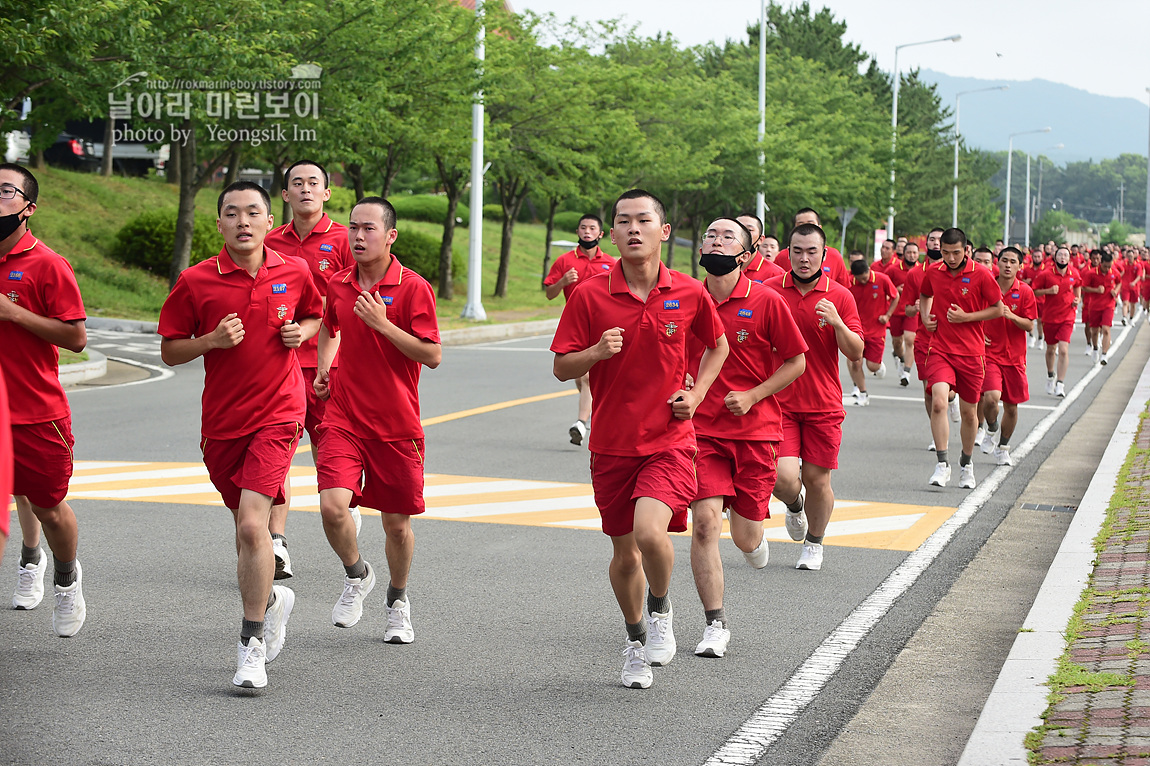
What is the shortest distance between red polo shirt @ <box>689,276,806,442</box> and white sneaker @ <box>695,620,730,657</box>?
34.8 inches

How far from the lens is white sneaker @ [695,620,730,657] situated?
5852 mm

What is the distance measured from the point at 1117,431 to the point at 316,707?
9.68 metres

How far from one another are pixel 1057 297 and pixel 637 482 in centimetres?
1531

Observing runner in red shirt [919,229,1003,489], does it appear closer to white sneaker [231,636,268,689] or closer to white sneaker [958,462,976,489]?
white sneaker [958,462,976,489]

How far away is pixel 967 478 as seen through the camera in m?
10.6

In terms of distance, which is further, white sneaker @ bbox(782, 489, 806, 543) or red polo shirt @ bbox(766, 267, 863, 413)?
white sneaker @ bbox(782, 489, 806, 543)

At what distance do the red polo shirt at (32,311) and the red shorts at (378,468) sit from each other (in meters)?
1.13

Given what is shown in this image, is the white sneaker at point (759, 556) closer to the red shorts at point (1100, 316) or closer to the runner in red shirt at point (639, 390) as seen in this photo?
the runner in red shirt at point (639, 390)

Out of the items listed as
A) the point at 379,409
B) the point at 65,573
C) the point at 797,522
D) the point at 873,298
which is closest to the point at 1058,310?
the point at 873,298

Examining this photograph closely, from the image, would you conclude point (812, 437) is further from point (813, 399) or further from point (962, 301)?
point (962, 301)

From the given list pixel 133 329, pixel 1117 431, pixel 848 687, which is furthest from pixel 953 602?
pixel 133 329

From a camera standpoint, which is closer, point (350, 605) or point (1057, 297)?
point (350, 605)

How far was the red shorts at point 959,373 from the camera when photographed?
10.8 m

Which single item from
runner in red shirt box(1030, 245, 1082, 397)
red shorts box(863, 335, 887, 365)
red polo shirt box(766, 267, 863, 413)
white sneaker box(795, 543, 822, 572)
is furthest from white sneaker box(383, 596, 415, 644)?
runner in red shirt box(1030, 245, 1082, 397)
